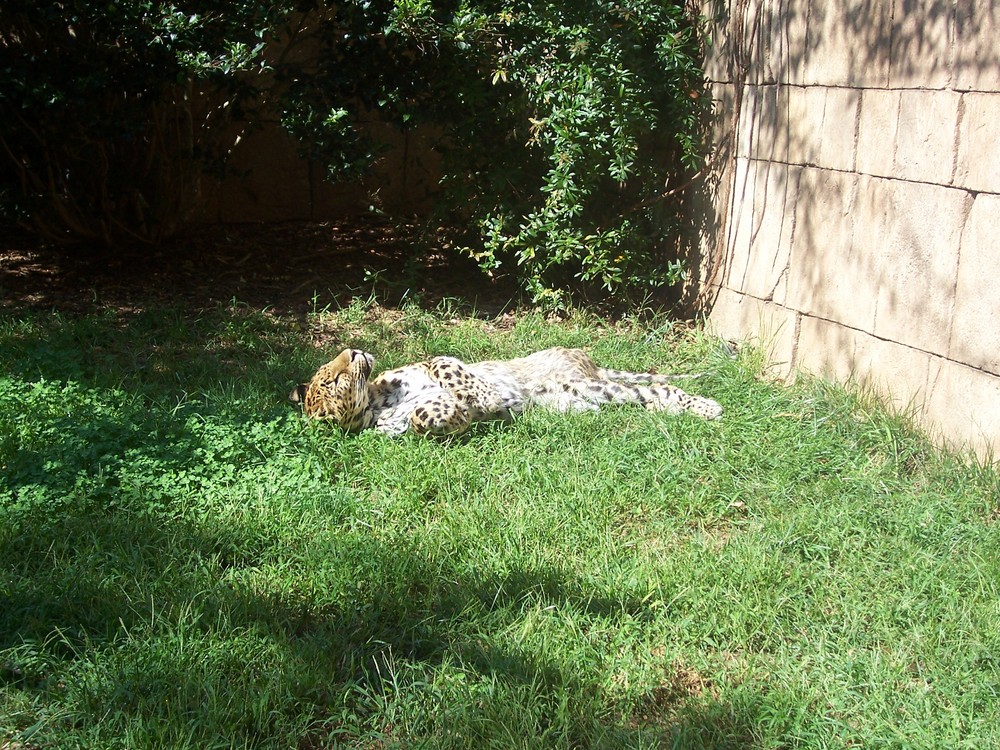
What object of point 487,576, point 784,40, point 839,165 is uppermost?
point 784,40

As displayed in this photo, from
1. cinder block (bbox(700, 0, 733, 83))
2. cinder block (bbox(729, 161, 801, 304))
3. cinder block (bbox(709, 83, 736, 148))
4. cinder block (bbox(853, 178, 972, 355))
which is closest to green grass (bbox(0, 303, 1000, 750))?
cinder block (bbox(853, 178, 972, 355))

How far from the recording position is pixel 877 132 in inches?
244

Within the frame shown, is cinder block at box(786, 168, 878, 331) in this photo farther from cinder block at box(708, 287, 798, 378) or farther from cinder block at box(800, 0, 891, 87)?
cinder block at box(800, 0, 891, 87)

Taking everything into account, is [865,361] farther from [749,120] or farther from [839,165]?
[749,120]

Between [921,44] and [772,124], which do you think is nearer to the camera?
[921,44]

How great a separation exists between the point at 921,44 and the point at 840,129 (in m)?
0.84

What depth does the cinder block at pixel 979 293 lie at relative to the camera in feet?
17.5

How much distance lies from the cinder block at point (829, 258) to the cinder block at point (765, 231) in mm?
114

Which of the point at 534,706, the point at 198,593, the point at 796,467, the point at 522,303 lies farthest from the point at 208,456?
the point at 522,303

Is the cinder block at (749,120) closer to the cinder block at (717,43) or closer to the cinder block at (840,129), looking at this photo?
the cinder block at (717,43)

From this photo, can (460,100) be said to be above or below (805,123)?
above

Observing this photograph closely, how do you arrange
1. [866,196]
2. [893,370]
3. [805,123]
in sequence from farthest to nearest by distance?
[805,123], [866,196], [893,370]

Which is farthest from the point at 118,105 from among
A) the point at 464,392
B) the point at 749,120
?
the point at 749,120

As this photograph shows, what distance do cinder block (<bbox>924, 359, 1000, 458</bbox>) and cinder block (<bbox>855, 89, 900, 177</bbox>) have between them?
4.32 feet
